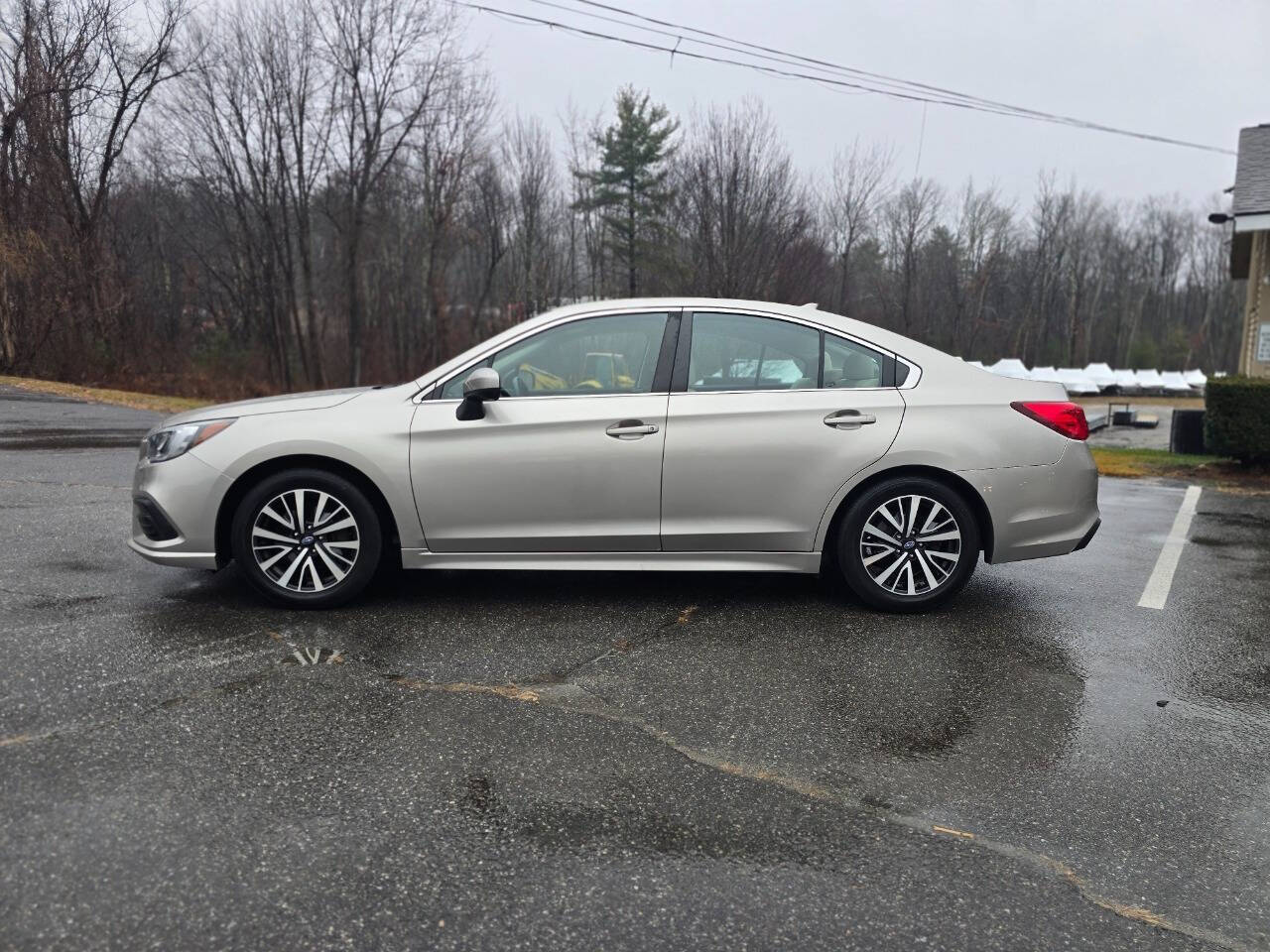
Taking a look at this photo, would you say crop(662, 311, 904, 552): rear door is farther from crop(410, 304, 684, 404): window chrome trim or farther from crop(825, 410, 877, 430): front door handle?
crop(410, 304, 684, 404): window chrome trim

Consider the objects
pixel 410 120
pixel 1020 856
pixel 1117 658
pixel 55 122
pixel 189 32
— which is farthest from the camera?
pixel 410 120

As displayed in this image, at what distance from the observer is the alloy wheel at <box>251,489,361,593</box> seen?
16.3 feet

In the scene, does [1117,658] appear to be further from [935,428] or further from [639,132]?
[639,132]

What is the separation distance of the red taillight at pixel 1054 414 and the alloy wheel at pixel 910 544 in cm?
74

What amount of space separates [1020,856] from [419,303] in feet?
135

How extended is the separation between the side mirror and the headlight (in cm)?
125

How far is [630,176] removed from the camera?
43219 millimetres

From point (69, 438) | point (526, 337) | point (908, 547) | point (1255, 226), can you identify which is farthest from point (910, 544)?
point (1255, 226)

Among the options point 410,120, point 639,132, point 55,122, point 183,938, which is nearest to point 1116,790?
point 183,938

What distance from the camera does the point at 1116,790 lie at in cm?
322

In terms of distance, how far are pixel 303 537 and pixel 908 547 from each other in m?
3.23

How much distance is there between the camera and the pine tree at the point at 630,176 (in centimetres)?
4172

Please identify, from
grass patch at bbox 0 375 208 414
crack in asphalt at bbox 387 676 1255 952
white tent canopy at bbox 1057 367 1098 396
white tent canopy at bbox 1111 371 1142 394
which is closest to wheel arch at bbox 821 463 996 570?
crack in asphalt at bbox 387 676 1255 952

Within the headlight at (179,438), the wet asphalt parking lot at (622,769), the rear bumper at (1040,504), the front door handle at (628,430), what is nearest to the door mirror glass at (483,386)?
the front door handle at (628,430)
